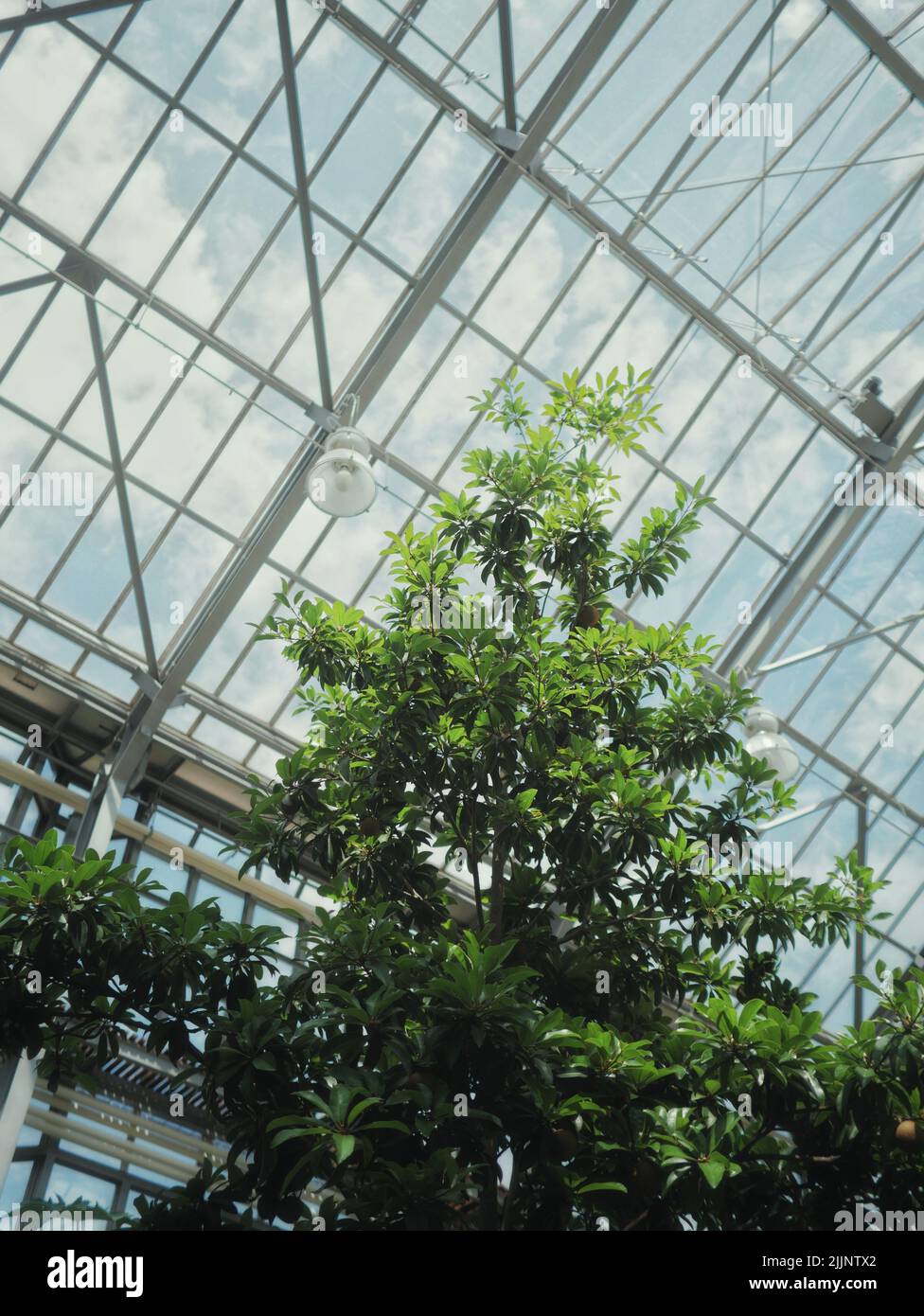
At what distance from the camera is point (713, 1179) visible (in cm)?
547

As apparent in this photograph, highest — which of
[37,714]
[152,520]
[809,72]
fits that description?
[809,72]

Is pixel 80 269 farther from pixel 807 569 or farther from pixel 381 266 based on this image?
pixel 807 569

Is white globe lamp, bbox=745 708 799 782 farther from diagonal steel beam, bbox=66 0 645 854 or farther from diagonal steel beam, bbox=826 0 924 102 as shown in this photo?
diagonal steel beam, bbox=826 0 924 102

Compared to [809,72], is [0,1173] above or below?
below

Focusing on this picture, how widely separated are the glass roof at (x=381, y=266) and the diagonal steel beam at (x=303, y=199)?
0.06 metres

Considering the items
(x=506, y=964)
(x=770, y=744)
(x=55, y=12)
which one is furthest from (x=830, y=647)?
(x=506, y=964)

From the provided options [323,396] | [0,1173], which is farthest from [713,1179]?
[323,396]

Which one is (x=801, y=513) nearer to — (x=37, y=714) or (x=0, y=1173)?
(x=37, y=714)

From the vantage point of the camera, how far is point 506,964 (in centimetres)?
706

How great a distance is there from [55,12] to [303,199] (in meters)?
2.91

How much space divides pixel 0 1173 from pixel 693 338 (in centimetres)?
1283

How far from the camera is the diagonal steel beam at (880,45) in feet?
52.0

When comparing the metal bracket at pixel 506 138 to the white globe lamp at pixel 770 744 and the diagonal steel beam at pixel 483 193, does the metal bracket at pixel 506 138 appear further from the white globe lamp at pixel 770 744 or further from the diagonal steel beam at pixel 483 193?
the white globe lamp at pixel 770 744

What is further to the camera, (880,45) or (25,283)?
(880,45)
